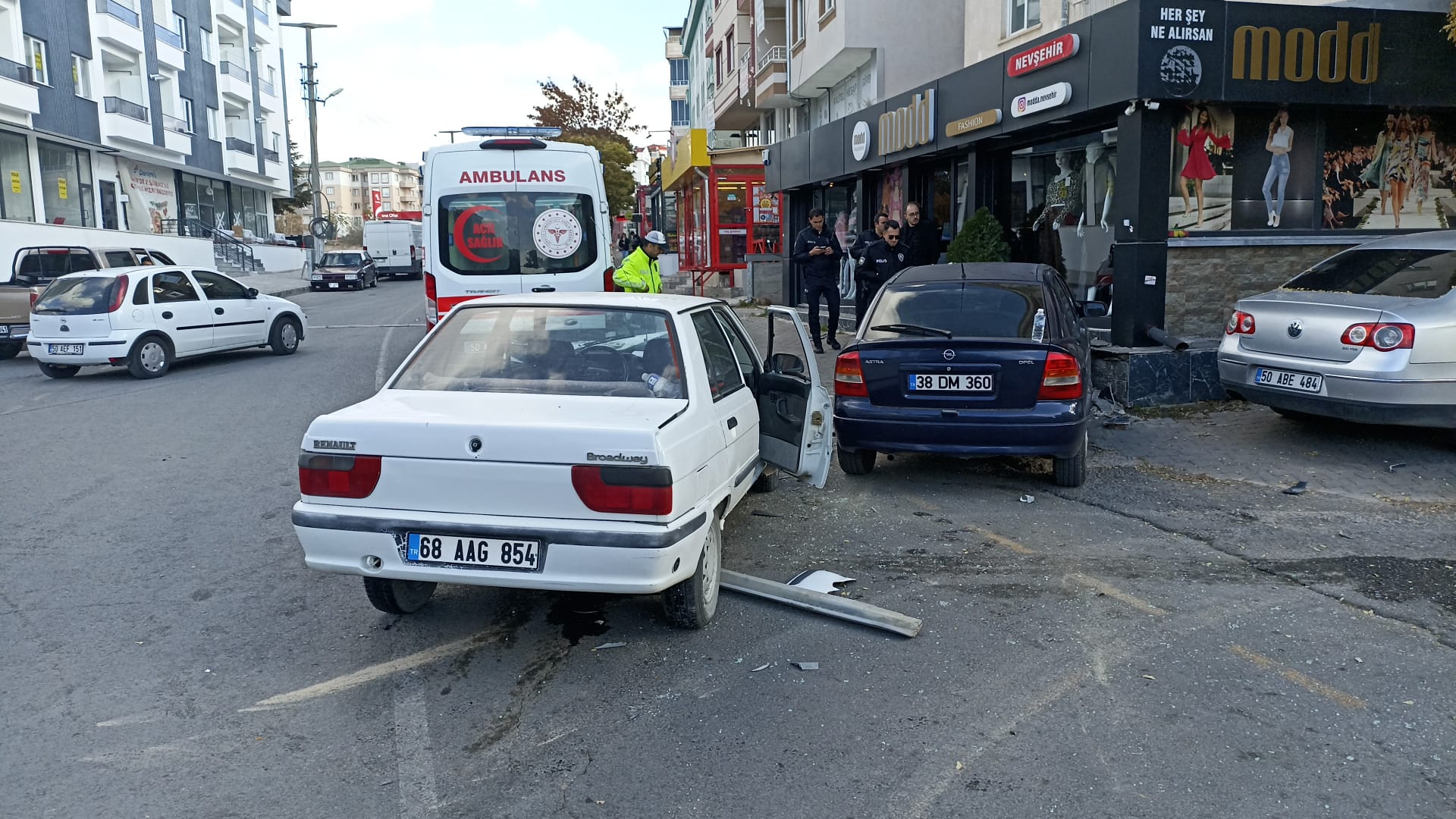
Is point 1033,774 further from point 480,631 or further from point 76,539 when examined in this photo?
point 76,539

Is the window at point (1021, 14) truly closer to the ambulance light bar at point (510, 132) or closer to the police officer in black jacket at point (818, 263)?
the police officer in black jacket at point (818, 263)

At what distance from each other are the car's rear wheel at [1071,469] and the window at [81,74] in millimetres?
36046

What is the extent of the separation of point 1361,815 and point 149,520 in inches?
262

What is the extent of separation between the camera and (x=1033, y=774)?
11.4ft

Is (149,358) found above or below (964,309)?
below

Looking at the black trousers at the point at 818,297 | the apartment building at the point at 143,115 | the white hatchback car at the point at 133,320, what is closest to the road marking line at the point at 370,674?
the black trousers at the point at 818,297

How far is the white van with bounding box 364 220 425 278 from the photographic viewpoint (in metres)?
49.2

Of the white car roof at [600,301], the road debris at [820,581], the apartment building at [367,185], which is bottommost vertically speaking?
the road debris at [820,581]

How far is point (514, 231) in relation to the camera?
1199 centimetres

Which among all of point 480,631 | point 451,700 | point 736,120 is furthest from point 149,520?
point 736,120

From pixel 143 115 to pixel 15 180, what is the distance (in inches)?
317

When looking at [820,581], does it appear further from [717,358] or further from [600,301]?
[600,301]

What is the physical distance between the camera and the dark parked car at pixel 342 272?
133 ft

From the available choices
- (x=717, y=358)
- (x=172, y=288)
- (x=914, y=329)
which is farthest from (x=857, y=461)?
(x=172, y=288)
